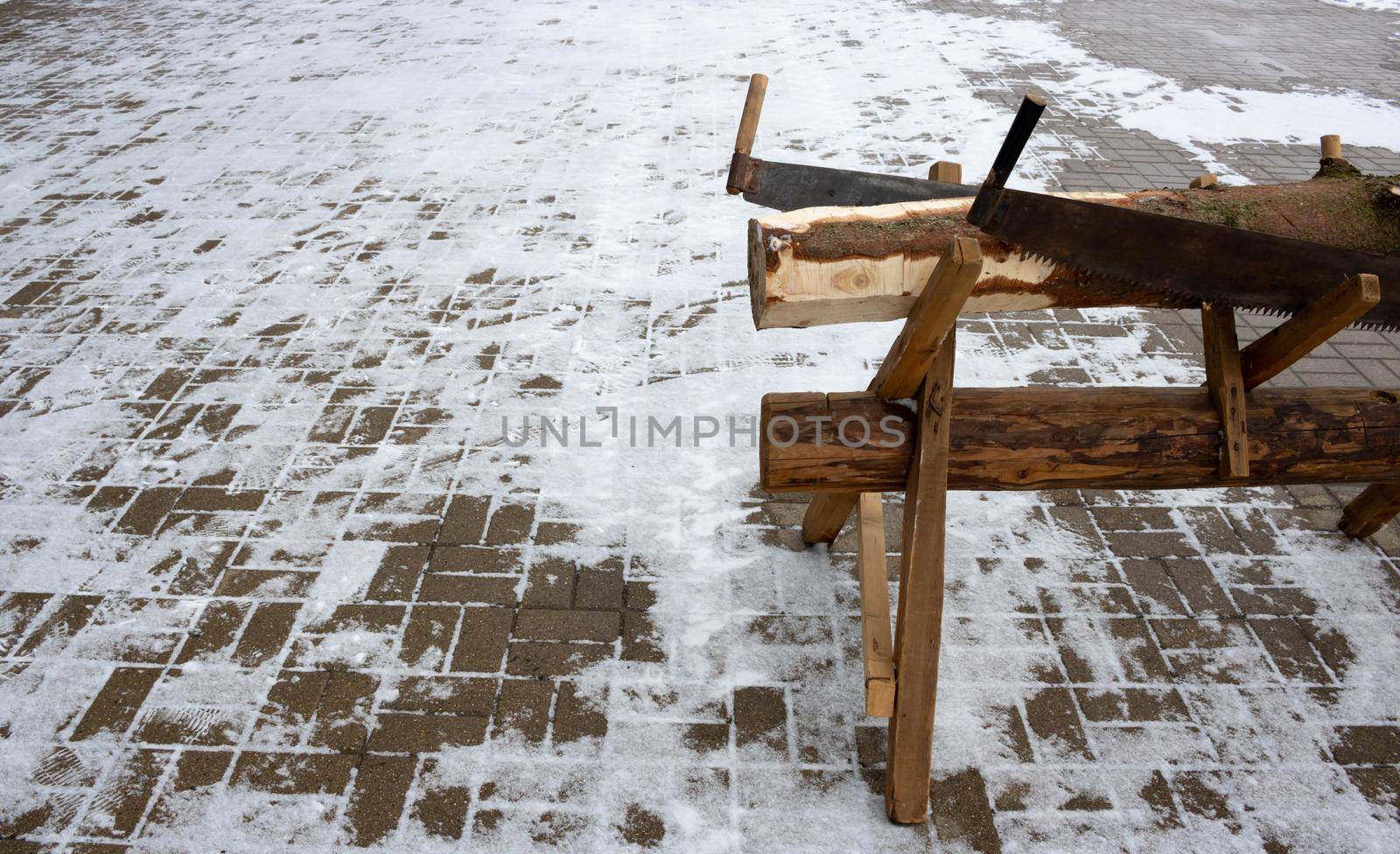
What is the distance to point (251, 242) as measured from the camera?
556 centimetres

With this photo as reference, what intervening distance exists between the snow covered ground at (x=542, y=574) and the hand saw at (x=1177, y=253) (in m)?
1.32

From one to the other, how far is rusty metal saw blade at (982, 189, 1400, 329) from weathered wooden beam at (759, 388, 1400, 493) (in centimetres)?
37

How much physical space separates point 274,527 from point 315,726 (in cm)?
105

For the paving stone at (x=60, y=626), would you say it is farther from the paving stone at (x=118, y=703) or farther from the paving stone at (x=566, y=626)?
the paving stone at (x=566, y=626)

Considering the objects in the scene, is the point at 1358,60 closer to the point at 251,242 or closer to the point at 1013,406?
the point at 1013,406

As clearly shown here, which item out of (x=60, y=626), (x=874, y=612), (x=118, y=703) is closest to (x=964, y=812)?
(x=874, y=612)

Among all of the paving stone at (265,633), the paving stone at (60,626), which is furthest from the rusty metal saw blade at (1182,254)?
the paving stone at (60,626)

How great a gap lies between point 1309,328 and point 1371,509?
1.56 m

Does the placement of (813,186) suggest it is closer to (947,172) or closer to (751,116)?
(751,116)

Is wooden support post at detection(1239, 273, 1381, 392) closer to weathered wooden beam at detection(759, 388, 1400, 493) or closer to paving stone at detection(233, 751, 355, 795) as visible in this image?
weathered wooden beam at detection(759, 388, 1400, 493)

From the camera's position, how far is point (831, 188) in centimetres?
275

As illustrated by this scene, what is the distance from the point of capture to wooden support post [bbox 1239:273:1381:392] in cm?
207

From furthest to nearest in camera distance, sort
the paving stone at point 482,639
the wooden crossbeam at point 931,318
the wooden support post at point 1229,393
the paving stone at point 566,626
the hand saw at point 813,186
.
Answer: the paving stone at point 566,626
the paving stone at point 482,639
the hand saw at point 813,186
the wooden support post at point 1229,393
the wooden crossbeam at point 931,318

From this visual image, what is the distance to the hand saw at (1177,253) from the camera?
224cm
